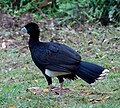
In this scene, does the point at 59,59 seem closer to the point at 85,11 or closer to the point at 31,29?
the point at 31,29

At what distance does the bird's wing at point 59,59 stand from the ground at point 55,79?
1.71 ft

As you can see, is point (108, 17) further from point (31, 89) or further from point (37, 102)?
point (37, 102)

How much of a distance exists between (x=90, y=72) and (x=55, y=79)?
2.15 metres

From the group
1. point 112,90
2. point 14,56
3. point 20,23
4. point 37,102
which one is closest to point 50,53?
point 37,102

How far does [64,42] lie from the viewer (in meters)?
12.0

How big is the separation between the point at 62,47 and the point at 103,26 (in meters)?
6.53

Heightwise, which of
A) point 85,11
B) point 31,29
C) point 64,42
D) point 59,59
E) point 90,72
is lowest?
point 64,42

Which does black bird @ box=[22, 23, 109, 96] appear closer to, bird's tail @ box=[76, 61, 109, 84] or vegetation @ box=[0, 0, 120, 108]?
bird's tail @ box=[76, 61, 109, 84]

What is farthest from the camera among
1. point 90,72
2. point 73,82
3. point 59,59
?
point 73,82

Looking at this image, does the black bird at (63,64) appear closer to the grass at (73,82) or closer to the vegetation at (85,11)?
the grass at (73,82)

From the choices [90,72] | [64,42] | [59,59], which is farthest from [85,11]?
[90,72]

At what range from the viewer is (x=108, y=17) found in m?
13.4

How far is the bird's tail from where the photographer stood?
6.52 m

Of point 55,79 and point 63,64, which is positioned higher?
point 63,64
